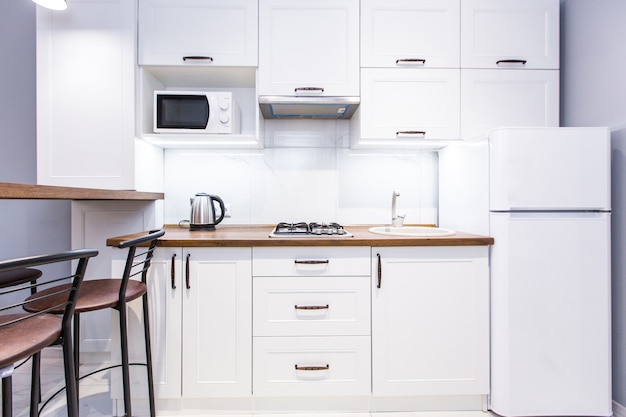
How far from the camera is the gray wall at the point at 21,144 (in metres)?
2.28

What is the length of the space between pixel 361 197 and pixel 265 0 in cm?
131

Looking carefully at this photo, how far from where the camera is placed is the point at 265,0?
1.88 metres

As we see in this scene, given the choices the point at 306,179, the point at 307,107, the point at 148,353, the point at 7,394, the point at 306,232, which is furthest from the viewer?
the point at 306,179

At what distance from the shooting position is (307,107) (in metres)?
2.08

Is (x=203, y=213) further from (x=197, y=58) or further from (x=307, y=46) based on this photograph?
(x=307, y=46)

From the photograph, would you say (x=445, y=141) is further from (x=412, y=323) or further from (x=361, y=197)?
(x=412, y=323)

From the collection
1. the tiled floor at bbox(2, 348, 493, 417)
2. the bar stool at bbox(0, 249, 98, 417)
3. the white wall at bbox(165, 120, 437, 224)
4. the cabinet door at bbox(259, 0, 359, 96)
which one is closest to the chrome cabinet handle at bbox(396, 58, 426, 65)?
the cabinet door at bbox(259, 0, 359, 96)

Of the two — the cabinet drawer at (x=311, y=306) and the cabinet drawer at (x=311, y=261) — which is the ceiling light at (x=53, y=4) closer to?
the cabinet drawer at (x=311, y=261)

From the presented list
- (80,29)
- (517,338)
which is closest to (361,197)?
(517,338)

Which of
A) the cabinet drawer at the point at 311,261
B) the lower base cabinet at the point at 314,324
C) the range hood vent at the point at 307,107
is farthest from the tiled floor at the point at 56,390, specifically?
the range hood vent at the point at 307,107

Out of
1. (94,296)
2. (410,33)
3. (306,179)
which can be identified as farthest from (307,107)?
(94,296)

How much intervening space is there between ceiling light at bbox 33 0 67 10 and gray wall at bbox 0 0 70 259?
34.5 inches

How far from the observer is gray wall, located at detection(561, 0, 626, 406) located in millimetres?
1652

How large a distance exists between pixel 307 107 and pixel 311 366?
146 centimetres
